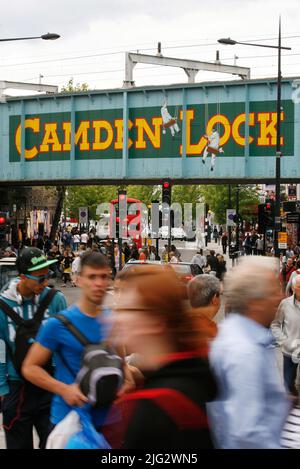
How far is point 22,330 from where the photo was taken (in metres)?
6.32

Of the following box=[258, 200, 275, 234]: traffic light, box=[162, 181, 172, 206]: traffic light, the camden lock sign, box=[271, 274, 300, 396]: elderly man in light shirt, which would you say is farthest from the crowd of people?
the camden lock sign

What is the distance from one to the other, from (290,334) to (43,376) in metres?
4.98

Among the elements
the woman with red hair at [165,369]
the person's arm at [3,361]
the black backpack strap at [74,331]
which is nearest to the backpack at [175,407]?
the woman with red hair at [165,369]

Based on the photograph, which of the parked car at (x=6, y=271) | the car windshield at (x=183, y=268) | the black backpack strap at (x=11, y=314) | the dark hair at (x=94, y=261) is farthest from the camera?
the car windshield at (x=183, y=268)

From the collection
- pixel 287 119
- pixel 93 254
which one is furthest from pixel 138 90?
pixel 93 254

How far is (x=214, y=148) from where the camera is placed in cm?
3691

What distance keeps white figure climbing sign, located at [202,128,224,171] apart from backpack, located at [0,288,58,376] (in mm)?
30864

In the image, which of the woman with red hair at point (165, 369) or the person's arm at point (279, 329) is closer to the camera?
the woman with red hair at point (165, 369)

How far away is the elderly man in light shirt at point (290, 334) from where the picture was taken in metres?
→ 9.49

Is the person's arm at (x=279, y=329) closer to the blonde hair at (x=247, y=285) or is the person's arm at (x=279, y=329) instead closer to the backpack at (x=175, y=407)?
the blonde hair at (x=247, y=285)

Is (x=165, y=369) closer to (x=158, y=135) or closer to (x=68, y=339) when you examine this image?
(x=68, y=339)

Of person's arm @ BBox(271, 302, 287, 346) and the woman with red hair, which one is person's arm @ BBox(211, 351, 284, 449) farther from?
person's arm @ BBox(271, 302, 287, 346)

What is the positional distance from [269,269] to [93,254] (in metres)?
1.19

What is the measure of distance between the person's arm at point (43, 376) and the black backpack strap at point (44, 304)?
1221 mm
